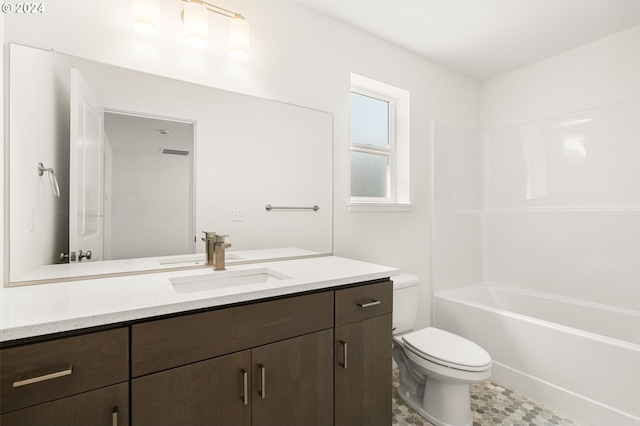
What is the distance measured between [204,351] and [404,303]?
1.48 meters

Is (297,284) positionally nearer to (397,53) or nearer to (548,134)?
(397,53)

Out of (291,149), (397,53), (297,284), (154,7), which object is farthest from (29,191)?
(397,53)

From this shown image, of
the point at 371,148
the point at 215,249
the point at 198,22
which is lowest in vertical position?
the point at 215,249

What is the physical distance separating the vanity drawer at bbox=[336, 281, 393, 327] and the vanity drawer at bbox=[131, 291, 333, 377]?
0.06 metres

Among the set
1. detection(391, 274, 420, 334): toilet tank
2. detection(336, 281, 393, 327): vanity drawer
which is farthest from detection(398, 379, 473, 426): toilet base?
detection(336, 281, 393, 327): vanity drawer

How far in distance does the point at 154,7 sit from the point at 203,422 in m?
1.63

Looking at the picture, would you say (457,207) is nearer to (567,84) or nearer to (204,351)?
(567,84)

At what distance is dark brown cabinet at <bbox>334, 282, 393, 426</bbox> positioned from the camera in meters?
1.28

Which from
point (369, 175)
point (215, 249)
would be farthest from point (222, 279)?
point (369, 175)

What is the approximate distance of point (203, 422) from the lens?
96cm

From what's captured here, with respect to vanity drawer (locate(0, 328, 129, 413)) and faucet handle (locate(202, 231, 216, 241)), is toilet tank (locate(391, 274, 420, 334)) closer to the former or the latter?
faucet handle (locate(202, 231, 216, 241))

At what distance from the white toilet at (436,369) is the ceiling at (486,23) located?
5.65 feet

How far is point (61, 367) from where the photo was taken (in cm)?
76

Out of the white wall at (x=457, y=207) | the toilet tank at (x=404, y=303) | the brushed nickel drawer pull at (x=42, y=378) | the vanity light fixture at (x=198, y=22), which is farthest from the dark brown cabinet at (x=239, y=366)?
the white wall at (x=457, y=207)
